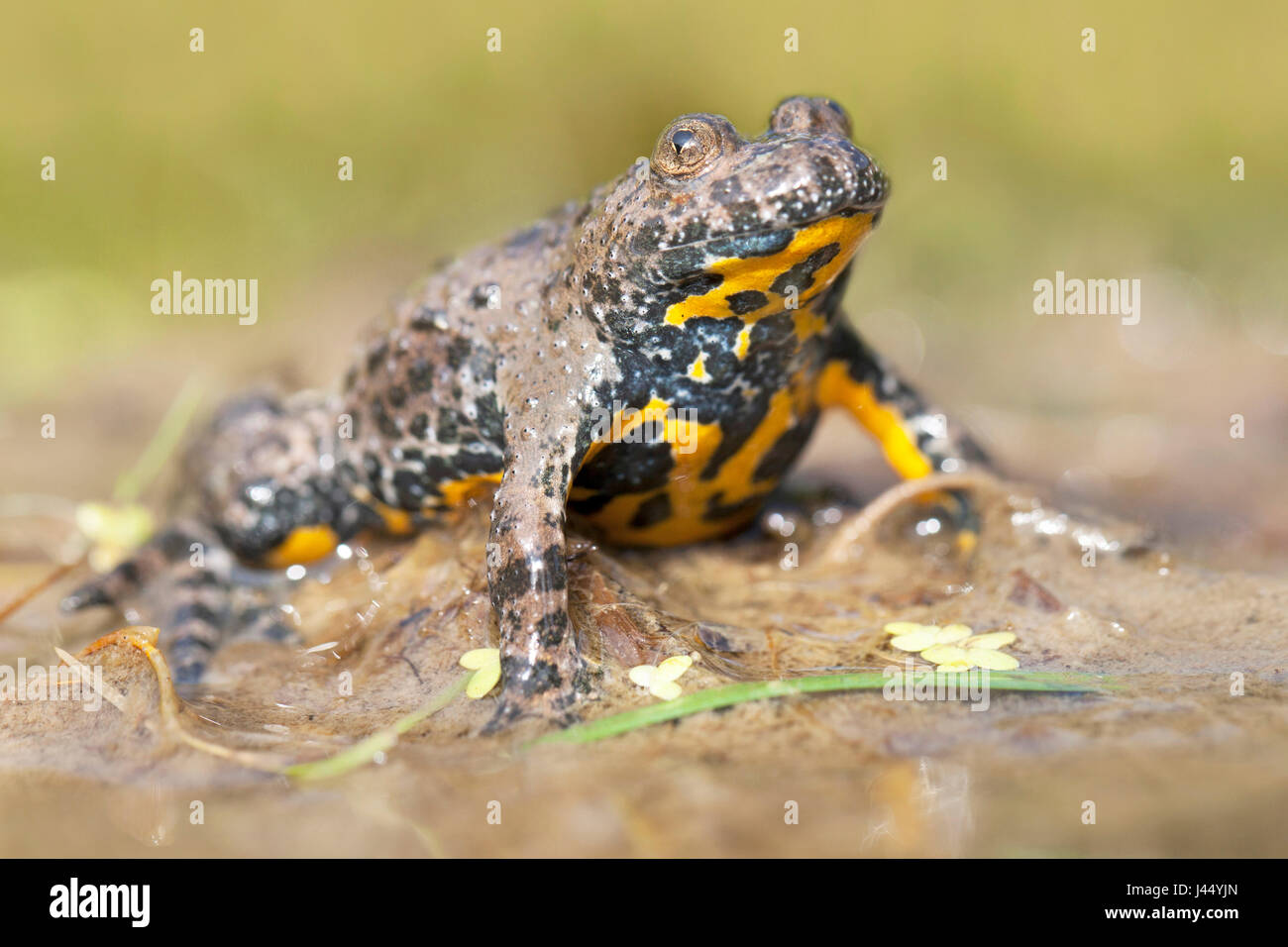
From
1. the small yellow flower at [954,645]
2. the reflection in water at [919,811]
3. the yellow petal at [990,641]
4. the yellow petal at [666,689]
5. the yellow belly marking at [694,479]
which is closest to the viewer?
the reflection in water at [919,811]

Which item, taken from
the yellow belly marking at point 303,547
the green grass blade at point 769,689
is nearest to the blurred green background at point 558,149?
the yellow belly marking at point 303,547

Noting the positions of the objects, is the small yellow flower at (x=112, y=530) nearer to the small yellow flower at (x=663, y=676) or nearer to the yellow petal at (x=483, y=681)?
the yellow petal at (x=483, y=681)

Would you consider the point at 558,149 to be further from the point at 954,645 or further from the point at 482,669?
the point at 954,645

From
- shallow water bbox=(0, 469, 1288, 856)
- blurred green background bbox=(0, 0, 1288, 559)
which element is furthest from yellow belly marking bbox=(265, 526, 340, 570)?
blurred green background bbox=(0, 0, 1288, 559)

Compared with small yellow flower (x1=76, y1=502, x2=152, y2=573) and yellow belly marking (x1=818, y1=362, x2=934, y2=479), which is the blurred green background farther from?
yellow belly marking (x1=818, y1=362, x2=934, y2=479)

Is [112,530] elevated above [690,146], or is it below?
below

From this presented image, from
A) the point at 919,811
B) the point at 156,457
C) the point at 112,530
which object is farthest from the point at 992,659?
the point at 156,457
